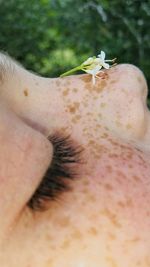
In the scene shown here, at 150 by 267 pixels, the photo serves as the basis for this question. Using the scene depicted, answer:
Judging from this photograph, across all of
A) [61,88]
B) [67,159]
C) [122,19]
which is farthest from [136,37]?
[67,159]

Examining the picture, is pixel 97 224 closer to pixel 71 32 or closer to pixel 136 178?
pixel 136 178

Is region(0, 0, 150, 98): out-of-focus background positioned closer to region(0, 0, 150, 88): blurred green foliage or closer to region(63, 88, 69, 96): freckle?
region(0, 0, 150, 88): blurred green foliage

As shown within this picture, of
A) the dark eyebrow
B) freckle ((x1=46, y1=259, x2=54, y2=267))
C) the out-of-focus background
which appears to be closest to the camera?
freckle ((x1=46, y1=259, x2=54, y2=267))

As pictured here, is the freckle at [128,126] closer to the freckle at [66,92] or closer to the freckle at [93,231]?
the freckle at [66,92]

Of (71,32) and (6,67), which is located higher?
(6,67)

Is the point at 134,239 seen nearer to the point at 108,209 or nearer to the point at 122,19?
the point at 108,209

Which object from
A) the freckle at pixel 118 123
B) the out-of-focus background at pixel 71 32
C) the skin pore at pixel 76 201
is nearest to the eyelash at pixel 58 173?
the skin pore at pixel 76 201

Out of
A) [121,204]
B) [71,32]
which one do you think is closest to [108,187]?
[121,204]

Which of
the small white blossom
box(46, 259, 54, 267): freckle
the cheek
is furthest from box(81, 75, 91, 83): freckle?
box(46, 259, 54, 267): freckle
